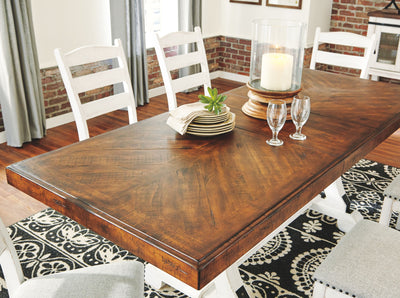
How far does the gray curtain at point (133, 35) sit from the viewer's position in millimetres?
4172

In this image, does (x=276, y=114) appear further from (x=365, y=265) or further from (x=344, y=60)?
(x=344, y=60)

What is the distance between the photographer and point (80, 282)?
1.45m

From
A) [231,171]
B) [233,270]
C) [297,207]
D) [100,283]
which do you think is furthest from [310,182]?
[100,283]

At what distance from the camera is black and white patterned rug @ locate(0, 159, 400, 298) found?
7.04ft

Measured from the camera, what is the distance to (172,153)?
170 centimetres

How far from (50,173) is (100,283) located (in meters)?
0.40

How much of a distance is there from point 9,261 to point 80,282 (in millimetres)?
250

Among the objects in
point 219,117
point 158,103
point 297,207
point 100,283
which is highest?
point 219,117

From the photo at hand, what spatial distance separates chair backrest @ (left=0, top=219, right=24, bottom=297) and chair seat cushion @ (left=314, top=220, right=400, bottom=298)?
0.95m

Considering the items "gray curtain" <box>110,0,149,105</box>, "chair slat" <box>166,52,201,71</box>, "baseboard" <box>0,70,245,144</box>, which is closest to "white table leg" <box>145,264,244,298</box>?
"chair slat" <box>166,52,201,71</box>

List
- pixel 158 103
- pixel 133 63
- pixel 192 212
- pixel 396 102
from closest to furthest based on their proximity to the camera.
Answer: pixel 192 212
pixel 396 102
pixel 133 63
pixel 158 103

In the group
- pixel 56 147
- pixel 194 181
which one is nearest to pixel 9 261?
pixel 194 181

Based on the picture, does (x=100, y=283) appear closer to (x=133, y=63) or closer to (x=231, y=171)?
(x=231, y=171)

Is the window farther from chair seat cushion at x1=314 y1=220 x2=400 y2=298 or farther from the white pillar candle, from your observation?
chair seat cushion at x1=314 y1=220 x2=400 y2=298
